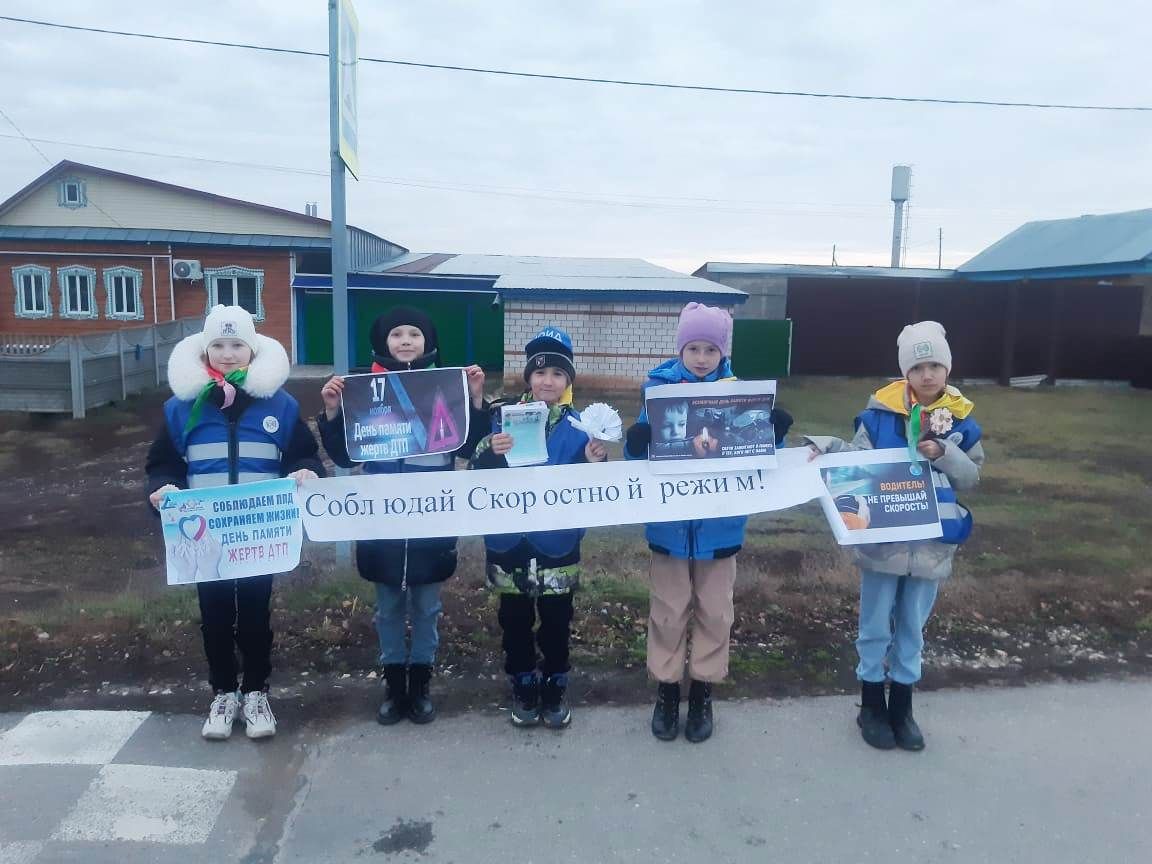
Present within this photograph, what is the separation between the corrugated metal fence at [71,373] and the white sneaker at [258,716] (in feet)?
39.9

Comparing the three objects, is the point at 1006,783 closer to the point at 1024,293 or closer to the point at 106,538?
the point at 106,538

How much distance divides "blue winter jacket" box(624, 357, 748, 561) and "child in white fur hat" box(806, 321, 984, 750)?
0.57m

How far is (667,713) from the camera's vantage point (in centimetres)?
373

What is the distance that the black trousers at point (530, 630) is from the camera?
3.75 m

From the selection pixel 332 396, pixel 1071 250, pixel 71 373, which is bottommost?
pixel 71 373

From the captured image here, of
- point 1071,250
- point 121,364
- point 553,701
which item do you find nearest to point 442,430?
point 553,701

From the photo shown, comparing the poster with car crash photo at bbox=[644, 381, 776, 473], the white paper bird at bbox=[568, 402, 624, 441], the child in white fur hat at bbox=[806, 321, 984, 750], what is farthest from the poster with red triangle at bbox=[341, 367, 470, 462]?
the child in white fur hat at bbox=[806, 321, 984, 750]

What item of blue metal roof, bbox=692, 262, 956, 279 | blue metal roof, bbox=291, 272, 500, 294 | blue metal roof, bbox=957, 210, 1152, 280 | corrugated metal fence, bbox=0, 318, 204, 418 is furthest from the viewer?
blue metal roof, bbox=291, 272, 500, 294

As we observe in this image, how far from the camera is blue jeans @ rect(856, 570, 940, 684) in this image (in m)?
3.71

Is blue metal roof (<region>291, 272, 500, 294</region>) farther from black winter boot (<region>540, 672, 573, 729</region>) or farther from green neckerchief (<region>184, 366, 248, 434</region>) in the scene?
black winter boot (<region>540, 672, 573, 729</region>)

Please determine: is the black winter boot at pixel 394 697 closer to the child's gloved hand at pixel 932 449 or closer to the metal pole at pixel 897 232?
the child's gloved hand at pixel 932 449

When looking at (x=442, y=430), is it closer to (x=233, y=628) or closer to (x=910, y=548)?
(x=233, y=628)

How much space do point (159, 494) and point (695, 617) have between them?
2226 mm

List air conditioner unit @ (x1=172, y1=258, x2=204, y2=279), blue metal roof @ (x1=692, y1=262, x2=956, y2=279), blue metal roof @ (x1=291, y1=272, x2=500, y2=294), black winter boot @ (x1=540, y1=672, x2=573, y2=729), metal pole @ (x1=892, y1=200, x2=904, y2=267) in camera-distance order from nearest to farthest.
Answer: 1. black winter boot @ (x1=540, y1=672, x2=573, y2=729)
2. blue metal roof @ (x1=692, y1=262, x2=956, y2=279)
3. blue metal roof @ (x1=291, y1=272, x2=500, y2=294)
4. air conditioner unit @ (x1=172, y1=258, x2=204, y2=279)
5. metal pole @ (x1=892, y1=200, x2=904, y2=267)
